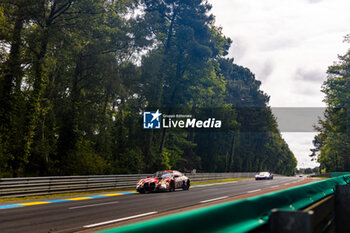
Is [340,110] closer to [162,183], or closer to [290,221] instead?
[162,183]

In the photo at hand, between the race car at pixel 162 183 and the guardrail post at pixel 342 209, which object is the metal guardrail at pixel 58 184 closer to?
the race car at pixel 162 183

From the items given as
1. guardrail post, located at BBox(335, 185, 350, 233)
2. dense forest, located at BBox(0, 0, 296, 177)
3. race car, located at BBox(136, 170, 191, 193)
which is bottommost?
race car, located at BBox(136, 170, 191, 193)

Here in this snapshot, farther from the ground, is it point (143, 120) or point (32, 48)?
point (32, 48)

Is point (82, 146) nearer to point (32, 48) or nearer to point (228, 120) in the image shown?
point (32, 48)

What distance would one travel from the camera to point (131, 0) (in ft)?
117

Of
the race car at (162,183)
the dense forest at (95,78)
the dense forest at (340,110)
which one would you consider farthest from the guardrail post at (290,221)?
the dense forest at (340,110)

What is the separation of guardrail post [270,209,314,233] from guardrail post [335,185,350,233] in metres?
3.75

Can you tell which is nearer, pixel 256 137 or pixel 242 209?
pixel 242 209

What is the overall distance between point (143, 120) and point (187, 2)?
53.0ft

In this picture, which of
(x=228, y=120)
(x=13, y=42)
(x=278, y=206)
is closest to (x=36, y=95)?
(x=13, y=42)

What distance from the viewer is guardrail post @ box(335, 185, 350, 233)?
6.42 meters

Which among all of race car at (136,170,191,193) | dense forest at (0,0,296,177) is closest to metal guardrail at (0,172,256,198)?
race car at (136,170,191,193)

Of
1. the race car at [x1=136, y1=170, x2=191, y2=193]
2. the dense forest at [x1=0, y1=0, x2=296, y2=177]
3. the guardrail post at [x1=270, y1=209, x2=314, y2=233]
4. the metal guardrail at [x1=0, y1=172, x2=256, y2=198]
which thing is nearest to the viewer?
the guardrail post at [x1=270, y1=209, x2=314, y2=233]

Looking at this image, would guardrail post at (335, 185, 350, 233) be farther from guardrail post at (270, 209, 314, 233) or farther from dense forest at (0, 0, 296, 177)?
dense forest at (0, 0, 296, 177)
